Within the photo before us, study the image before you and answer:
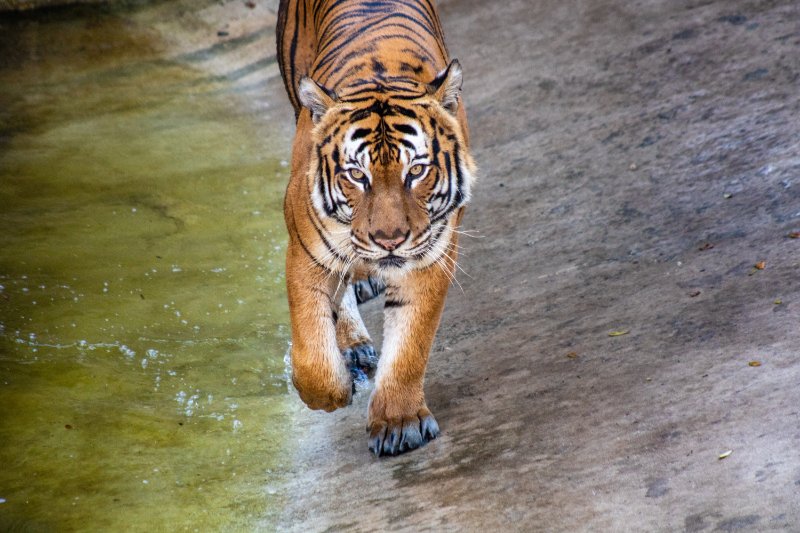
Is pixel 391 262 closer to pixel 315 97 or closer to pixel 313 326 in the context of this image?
pixel 313 326

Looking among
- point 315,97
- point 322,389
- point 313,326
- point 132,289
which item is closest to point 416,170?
point 315,97

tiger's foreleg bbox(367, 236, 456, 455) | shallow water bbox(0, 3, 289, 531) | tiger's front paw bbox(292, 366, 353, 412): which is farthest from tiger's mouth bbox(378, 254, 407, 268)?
shallow water bbox(0, 3, 289, 531)

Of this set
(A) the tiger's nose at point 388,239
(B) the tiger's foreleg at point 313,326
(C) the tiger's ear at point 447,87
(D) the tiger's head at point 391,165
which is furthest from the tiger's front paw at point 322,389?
(C) the tiger's ear at point 447,87

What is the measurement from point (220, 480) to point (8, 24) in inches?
161

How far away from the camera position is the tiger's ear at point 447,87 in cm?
272

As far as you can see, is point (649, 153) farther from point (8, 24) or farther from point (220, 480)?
point (8, 24)

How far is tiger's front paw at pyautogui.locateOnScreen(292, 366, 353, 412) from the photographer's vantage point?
2.91 metres

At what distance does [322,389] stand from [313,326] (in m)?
0.19

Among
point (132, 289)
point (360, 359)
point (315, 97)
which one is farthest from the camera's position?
point (132, 289)

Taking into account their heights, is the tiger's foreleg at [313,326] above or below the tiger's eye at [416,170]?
below

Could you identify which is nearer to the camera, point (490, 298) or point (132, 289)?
point (490, 298)

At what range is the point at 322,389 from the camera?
9.59 feet

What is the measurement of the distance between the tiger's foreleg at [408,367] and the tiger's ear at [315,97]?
49 centimetres

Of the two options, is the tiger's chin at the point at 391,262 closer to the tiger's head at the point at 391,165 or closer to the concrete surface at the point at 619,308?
the tiger's head at the point at 391,165
